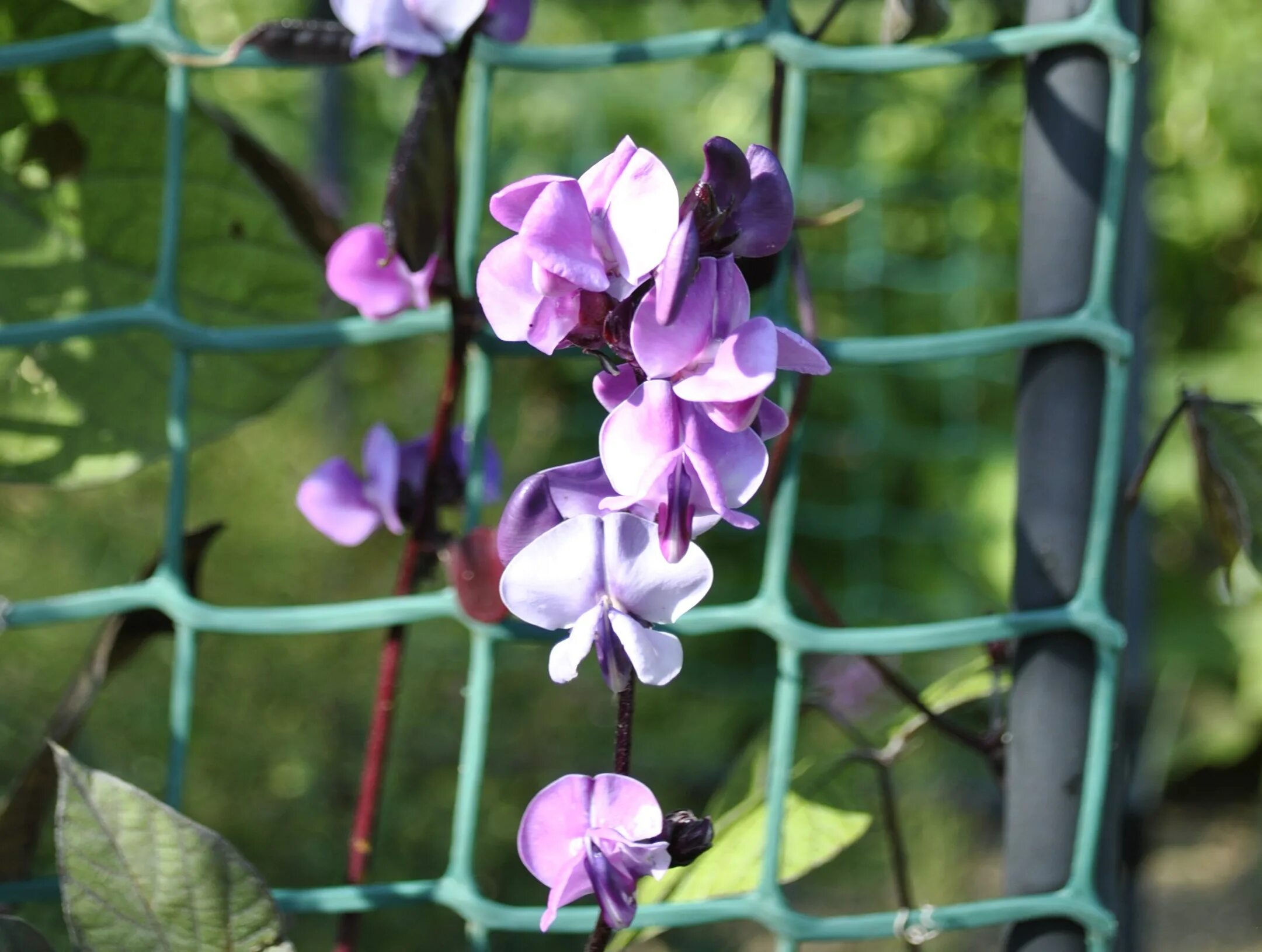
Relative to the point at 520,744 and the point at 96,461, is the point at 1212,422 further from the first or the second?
the point at 520,744

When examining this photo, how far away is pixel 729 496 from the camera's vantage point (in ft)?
1.25

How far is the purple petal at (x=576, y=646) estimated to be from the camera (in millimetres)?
383

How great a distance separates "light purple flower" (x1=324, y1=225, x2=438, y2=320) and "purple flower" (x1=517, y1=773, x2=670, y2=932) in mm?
258

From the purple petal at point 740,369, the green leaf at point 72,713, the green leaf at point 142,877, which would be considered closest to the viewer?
the purple petal at point 740,369

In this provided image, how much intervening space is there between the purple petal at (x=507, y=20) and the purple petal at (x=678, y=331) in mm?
244

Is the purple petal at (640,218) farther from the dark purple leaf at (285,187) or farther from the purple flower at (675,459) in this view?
the dark purple leaf at (285,187)

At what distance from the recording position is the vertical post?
1.79 feet

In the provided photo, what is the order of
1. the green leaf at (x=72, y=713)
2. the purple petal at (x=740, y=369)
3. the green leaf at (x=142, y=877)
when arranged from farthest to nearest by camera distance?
the green leaf at (x=72, y=713), the green leaf at (x=142, y=877), the purple petal at (x=740, y=369)

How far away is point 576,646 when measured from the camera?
39 cm

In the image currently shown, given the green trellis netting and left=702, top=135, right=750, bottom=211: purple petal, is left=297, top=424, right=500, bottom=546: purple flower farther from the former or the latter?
left=702, top=135, right=750, bottom=211: purple petal

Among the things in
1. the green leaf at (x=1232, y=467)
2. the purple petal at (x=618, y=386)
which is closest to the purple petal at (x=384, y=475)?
the purple petal at (x=618, y=386)

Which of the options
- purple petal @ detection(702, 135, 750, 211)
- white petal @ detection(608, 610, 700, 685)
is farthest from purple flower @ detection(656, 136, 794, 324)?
white petal @ detection(608, 610, 700, 685)

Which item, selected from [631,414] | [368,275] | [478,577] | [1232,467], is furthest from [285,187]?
[1232,467]

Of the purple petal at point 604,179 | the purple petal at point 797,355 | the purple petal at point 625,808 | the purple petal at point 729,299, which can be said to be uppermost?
the purple petal at point 604,179
